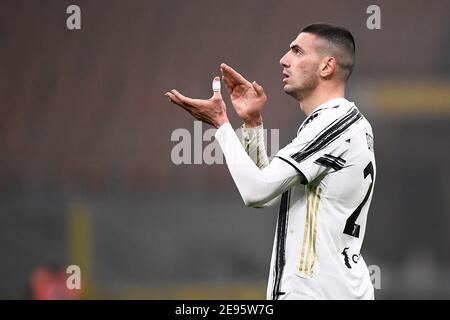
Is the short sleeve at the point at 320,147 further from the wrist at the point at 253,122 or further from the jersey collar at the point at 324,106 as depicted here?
the wrist at the point at 253,122

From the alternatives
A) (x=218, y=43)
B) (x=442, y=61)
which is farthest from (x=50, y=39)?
(x=442, y=61)

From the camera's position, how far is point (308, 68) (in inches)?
102

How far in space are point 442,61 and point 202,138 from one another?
1.34 metres

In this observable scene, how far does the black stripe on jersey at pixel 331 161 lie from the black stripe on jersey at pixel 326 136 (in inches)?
1.2

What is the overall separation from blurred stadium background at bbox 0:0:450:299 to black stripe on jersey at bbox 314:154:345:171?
1890 millimetres

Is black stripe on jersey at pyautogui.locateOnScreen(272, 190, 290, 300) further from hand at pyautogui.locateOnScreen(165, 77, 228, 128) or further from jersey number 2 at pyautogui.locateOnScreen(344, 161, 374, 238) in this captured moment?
hand at pyautogui.locateOnScreen(165, 77, 228, 128)

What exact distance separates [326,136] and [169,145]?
6.76 ft

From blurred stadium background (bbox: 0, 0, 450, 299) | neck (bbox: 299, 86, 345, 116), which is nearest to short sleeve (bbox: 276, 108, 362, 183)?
neck (bbox: 299, 86, 345, 116)

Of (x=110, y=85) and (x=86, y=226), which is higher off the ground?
(x=110, y=85)

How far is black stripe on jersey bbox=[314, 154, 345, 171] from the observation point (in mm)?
2410

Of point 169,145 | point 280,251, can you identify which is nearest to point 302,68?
point 280,251

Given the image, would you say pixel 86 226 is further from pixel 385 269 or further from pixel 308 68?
pixel 308 68

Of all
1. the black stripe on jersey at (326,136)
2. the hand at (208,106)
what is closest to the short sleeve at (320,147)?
the black stripe on jersey at (326,136)

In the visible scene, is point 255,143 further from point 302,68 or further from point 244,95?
point 302,68
